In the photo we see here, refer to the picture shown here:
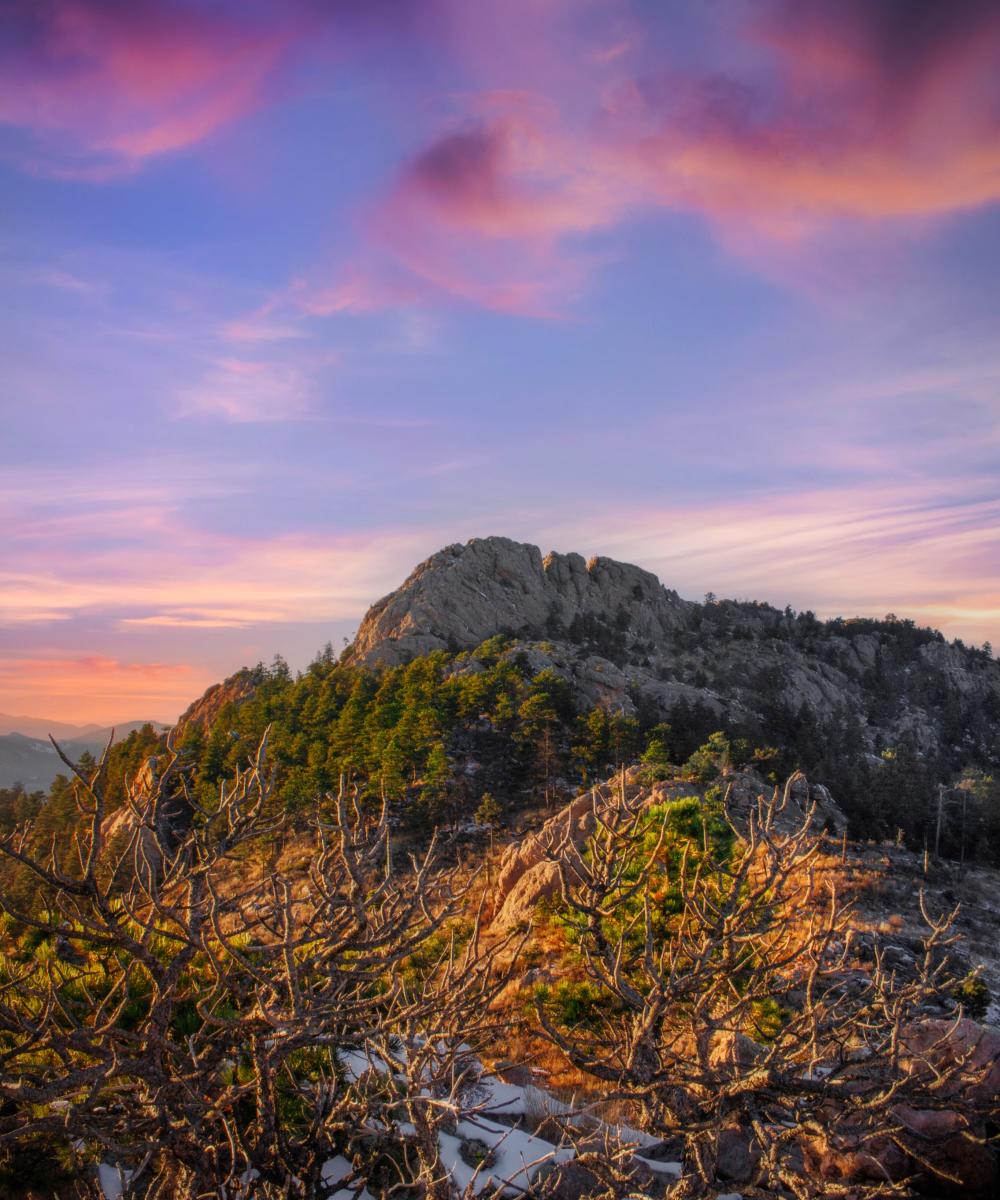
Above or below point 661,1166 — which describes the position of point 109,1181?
above

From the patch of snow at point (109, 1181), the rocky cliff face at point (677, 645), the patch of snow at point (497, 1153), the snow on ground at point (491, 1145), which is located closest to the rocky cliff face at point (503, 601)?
the rocky cliff face at point (677, 645)

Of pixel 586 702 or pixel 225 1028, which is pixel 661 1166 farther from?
pixel 586 702

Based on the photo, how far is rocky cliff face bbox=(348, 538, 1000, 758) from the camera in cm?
6069

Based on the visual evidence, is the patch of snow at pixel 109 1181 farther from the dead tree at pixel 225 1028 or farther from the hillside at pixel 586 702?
the hillside at pixel 586 702

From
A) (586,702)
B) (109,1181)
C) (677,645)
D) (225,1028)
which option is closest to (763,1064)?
(225,1028)

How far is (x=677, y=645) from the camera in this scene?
9194 centimetres

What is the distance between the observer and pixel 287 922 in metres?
3.64

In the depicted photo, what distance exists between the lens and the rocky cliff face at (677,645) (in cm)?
6069

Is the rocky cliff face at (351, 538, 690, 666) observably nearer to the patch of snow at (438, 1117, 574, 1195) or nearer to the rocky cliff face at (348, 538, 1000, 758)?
the rocky cliff face at (348, 538, 1000, 758)

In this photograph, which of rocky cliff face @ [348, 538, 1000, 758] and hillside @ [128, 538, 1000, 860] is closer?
hillside @ [128, 538, 1000, 860]

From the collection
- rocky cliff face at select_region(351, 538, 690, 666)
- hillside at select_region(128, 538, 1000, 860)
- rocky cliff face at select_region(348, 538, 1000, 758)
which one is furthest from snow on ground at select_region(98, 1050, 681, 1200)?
rocky cliff face at select_region(351, 538, 690, 666)

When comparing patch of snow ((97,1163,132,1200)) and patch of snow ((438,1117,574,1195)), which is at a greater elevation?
patch of snow ((97,1163,132,1200))

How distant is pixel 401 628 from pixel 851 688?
204 feet

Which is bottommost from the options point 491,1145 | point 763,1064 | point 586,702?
point 586,702
